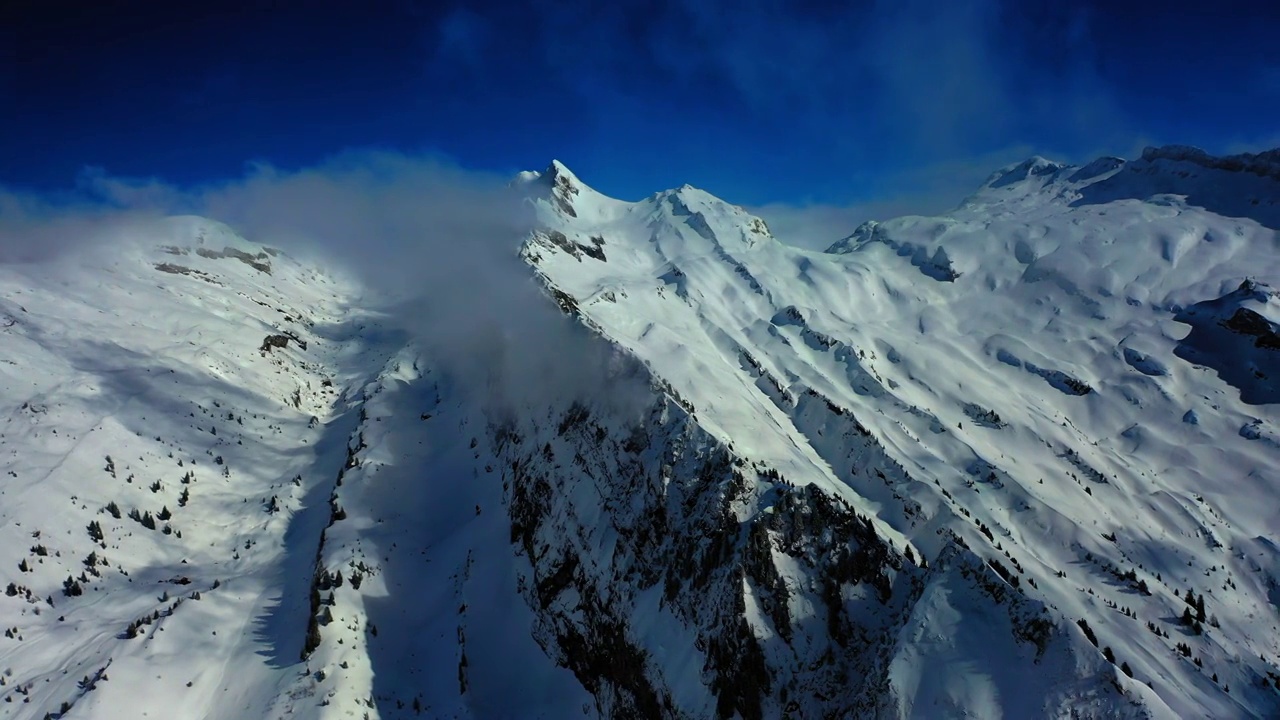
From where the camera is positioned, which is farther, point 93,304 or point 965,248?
point 965,248

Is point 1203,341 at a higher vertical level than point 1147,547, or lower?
higher

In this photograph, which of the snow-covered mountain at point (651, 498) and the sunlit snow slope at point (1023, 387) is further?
the sunlit snow slope at point (1023, 387)

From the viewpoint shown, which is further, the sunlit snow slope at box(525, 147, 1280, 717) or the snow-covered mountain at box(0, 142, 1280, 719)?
the sunlit snow slope at box(525, 147, 1280, 717)

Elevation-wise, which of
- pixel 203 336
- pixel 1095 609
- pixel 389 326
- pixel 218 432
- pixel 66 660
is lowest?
pixel 66 660

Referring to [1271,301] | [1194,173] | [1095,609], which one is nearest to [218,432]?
[1095,609]

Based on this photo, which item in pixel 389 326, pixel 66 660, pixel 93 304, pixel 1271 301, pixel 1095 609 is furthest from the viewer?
pixel 389 326

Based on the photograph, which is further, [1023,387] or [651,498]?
[1023,387]

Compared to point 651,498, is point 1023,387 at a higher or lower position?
higher

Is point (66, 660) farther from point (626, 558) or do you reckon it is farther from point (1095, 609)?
point (1095, 609)
